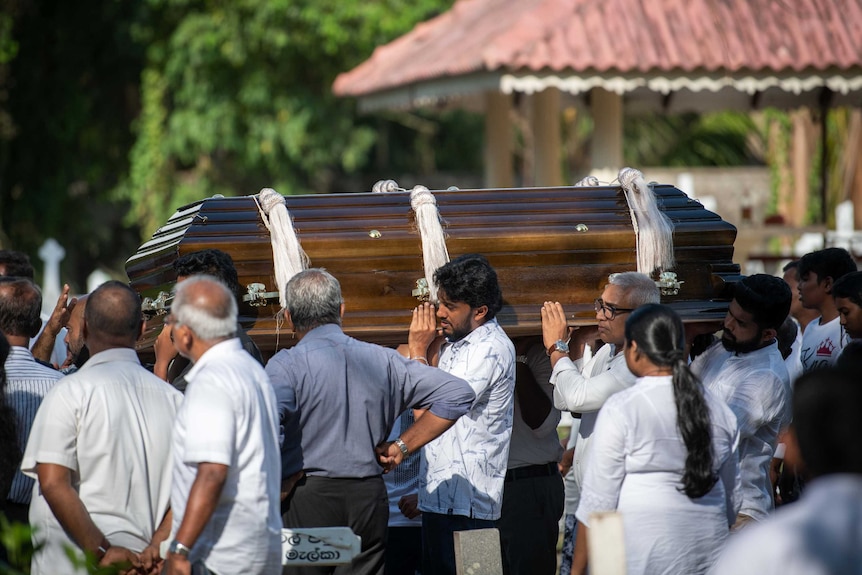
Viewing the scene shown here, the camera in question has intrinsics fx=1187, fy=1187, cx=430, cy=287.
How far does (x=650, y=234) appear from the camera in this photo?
4.90 m

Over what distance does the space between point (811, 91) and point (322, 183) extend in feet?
34.0

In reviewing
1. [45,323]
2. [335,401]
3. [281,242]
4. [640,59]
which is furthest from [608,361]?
[640,59]

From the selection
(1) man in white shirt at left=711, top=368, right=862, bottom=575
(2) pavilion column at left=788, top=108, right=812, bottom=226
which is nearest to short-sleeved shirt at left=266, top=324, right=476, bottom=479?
(1) man in white shirt at left=711, top=368, right=862, bottom=575

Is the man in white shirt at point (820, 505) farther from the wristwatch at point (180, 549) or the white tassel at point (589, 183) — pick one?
the white tassel at point (589, 183)

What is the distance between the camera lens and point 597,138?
33.9 feet

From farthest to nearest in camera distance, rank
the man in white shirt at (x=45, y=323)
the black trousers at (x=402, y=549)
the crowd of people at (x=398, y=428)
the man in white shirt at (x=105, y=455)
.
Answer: the man in white shirt at (x=45, y=323) → the black trousers at (x=402, y=549) → the man in white shirt at (x=105, y=455) → the crowd of people at (x=398, y=428)

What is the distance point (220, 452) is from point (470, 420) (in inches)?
57.3

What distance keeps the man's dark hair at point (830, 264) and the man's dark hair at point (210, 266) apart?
2729 millimetres

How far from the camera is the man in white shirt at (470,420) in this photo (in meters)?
4.52

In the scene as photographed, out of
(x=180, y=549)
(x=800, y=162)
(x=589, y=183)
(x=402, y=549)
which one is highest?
(x=800, y=162)

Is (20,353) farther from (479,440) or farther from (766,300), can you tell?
(766,300)

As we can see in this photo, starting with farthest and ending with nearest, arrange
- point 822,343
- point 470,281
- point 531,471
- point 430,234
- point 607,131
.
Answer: point 607,131 → point 822,343 → point 531,471 → point 430,234 → point 470,281

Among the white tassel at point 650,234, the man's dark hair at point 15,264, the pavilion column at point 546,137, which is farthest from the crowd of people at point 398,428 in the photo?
the pavilion column at point 546,137

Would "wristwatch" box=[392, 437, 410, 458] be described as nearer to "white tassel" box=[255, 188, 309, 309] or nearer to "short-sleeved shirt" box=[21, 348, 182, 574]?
"white tassel" box=[255, 188, 309, 309]
